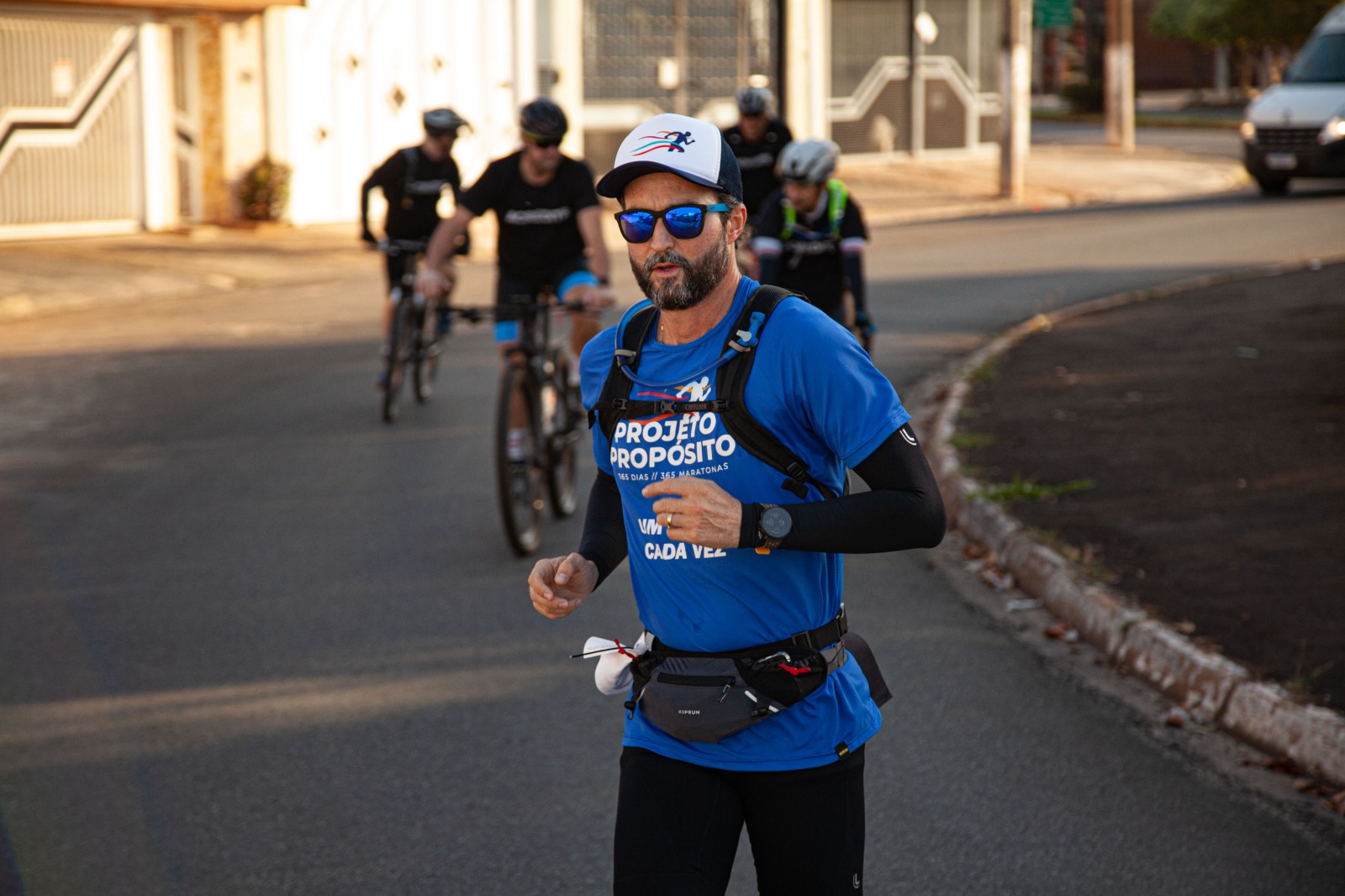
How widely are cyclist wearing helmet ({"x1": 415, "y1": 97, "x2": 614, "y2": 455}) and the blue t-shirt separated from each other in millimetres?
5074

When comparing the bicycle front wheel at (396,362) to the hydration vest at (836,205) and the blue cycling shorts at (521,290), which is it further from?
the hydration vest at (836,205)

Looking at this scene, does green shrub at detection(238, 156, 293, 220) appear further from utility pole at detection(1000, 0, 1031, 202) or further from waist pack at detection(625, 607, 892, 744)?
waist pack at detection(625, 607, 892, 744)

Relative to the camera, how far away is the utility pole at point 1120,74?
3706 centimetres

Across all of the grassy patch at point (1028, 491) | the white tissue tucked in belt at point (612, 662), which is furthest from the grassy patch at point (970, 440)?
the white tissue tucked in belt at point (612, 662)

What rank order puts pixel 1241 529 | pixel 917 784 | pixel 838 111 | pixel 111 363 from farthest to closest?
pixel 838 111, pixel 111 363, pixel 1241 529, pixel 917 784

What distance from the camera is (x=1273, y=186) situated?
27.9 metres

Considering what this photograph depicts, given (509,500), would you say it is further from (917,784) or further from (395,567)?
(917,784)

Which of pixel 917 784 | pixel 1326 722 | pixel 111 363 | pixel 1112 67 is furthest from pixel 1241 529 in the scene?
pixel 1112 67

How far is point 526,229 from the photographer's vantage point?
8383 millimetres

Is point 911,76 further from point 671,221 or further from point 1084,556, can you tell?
point 671,221

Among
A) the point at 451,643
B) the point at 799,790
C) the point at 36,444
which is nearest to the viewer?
the point at 799,790

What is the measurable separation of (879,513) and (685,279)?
582mm

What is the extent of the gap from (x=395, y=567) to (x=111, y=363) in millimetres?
7011

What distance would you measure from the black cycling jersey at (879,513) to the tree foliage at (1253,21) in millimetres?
55297
